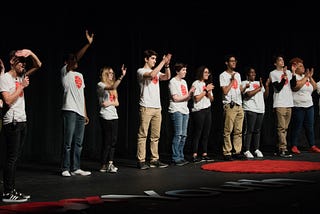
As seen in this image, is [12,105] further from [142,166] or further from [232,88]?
[232,88]

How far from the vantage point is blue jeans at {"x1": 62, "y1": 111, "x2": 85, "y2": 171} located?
5.54m

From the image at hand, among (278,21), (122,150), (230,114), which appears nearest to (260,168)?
(230,114)

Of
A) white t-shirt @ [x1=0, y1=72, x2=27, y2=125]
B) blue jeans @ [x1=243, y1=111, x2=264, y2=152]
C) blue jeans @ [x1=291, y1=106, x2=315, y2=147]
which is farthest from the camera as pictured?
blue jeans @ [x1=291, y1=106, x2=315, y2=147]

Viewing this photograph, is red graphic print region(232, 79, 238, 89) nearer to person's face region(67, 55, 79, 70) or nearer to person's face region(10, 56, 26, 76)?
person's face region(67, 55, 79, 70)

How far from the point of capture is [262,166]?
6027 mm

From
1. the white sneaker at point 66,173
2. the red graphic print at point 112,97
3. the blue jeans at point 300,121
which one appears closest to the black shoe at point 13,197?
the white sneaker at point 66,173

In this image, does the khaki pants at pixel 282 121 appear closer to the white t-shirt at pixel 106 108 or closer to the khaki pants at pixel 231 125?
the khaki pants at pixel 231 125

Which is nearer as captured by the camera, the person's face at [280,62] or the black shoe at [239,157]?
the black shoe at [239,157]

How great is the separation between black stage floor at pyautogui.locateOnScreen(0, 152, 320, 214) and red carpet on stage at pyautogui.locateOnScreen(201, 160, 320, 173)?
0.15 metres

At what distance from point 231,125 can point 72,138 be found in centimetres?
227

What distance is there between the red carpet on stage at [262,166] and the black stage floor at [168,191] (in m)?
0.15

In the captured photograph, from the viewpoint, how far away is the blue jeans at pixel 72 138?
18.2 ft

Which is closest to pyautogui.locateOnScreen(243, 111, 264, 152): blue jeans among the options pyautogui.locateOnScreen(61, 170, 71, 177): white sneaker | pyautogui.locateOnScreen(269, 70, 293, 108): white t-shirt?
pyautogui.locateOnScreen(269, 70, 293, 108): white t-shirt

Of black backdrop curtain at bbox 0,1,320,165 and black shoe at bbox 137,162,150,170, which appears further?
black backdrop curtain at bbox 0,1,320,165
